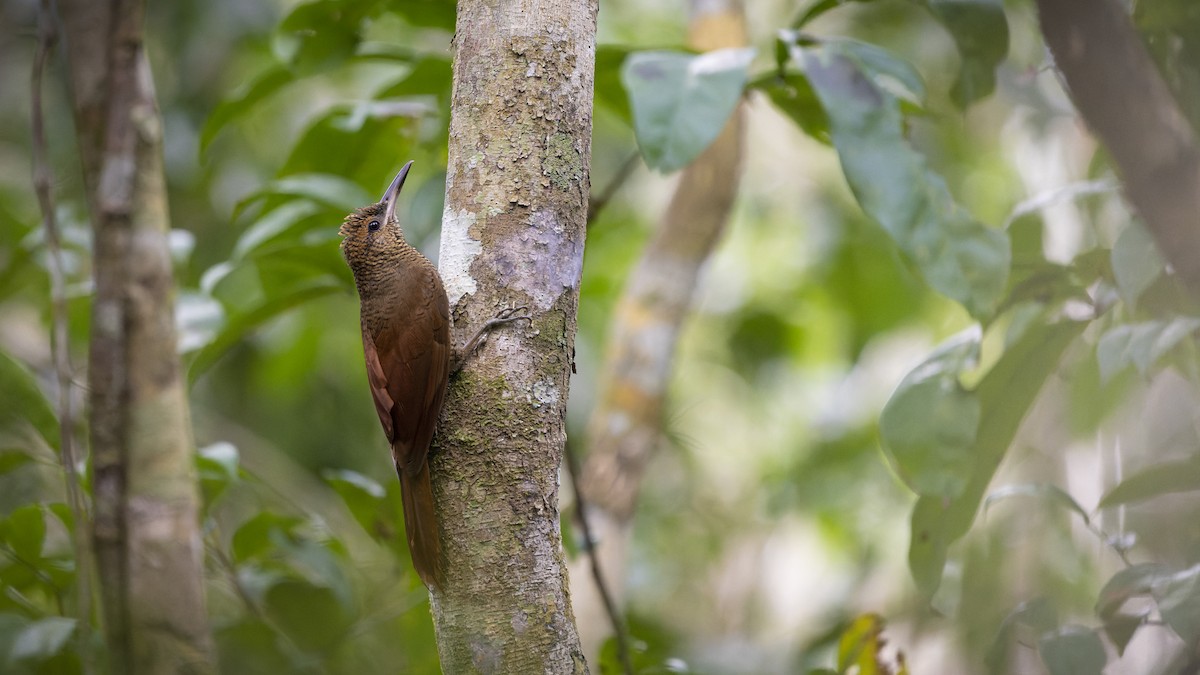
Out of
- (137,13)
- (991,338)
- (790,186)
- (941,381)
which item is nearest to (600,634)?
(941,381)

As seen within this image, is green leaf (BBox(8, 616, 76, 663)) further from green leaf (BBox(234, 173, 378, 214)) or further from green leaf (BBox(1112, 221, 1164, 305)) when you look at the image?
green leaf (BBox(1112, 221, 1164, 305))

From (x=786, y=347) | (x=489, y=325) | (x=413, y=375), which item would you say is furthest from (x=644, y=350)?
(x=489, y=325)

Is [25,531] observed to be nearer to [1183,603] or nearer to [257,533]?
[257,533]

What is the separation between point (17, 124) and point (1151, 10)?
504 cm

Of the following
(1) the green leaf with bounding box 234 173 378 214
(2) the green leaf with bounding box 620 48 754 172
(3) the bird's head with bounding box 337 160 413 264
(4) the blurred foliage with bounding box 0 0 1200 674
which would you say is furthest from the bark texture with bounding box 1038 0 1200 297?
(1) the green leaf with bounding box 234 173 378 214

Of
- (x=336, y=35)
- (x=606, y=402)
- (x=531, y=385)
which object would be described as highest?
(x=336, y=35)

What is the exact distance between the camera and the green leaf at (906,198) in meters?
1.87

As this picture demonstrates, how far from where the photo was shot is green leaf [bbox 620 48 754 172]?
1.88 meters

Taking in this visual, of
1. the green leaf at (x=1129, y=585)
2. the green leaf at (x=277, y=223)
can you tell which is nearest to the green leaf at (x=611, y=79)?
the green leaf at (x=277, y=223)

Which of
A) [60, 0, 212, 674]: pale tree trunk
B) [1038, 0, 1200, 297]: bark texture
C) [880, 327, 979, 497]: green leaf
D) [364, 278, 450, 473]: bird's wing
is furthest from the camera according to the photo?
[880, 327, 979, 497]: green leaf

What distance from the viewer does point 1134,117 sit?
117 cm

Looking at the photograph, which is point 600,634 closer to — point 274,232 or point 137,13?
point 274,232

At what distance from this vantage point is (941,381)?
6.35 feet

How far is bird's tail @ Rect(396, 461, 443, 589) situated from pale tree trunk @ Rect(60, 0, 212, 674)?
1.06ft
